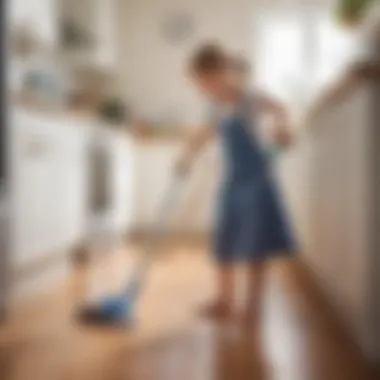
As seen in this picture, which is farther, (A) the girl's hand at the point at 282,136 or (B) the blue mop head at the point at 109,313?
(A) the girl's hand at the point at 282,136

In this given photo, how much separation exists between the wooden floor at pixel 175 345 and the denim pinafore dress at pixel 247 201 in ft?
0.79

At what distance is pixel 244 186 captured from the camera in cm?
211

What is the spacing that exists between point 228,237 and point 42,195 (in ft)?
2.42

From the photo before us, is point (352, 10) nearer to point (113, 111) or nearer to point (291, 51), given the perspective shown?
point (113, 111)

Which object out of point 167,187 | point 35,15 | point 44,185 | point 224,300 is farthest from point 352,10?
point 167,187

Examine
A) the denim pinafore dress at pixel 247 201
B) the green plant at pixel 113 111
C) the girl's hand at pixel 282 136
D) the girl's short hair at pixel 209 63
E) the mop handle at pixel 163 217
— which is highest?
the girl's short hair at pixel 209 63

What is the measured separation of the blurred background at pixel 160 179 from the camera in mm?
1608

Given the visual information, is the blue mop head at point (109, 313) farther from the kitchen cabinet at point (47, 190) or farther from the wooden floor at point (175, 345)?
the kitchen cabinet at point (47, 190)

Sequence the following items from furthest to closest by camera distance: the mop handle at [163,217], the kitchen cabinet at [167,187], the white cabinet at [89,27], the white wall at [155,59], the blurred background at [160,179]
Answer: the white wall at [155,59] → the kitchen cabinet at [167,187] → the white cabinet at [89,27] → the mop handle at [163,217] → the blurred background at [160,179]

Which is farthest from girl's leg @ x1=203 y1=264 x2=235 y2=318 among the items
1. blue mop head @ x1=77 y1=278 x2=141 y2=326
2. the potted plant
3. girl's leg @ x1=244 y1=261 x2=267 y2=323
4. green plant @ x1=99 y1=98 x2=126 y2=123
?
green plant @ x1=99 y1=98 x2=126 y2=123

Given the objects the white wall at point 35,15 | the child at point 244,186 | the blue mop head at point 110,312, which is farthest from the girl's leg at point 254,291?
the white wall at point 35,15

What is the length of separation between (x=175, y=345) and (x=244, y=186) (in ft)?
1.85

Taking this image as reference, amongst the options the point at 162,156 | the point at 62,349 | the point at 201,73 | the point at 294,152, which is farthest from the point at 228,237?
the point at 162,156

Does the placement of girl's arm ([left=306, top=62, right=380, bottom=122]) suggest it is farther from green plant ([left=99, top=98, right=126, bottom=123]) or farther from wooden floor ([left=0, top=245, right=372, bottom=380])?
green plant ([left=99, top=98, right=126, bottom=123])
